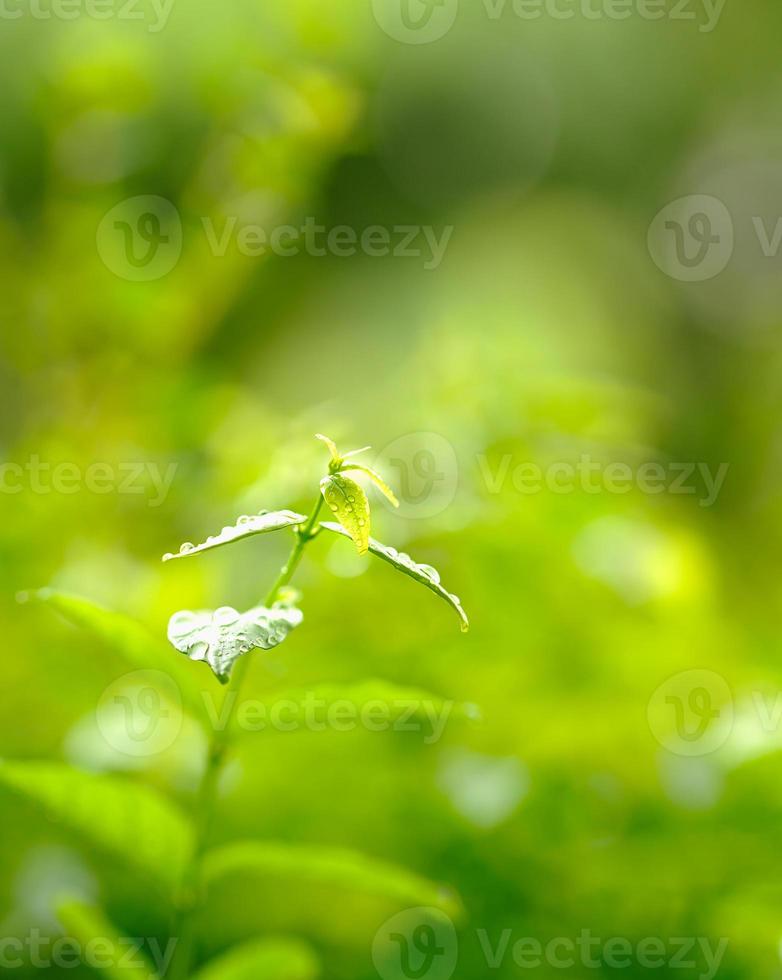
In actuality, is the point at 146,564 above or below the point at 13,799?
→ above

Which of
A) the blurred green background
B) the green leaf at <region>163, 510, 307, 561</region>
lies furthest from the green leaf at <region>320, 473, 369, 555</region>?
the blurred green background

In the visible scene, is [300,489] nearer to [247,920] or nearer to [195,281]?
[247,920]

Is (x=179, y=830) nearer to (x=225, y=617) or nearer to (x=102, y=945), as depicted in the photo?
(x=102, y=945)

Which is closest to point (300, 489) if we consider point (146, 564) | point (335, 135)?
point (146, 564)

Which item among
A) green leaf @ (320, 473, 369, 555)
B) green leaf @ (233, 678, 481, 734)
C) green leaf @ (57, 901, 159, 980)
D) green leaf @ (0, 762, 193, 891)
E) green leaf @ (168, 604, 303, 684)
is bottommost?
green leaf @ (57, 901, 159, 980)

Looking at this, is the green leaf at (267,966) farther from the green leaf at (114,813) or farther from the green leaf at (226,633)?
the green leaf at (226,633)

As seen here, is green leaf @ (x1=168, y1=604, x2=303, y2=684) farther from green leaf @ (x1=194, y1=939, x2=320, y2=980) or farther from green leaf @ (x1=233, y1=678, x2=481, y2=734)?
green leaf @ (x1=194, y1=939, x2=320, y2=980)

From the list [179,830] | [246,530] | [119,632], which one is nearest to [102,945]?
[179,830]

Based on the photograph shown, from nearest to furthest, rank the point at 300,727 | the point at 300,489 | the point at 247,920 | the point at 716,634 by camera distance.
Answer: the point at 300,727, the point at 300,489, the point at 247,920, the point at 716,634
